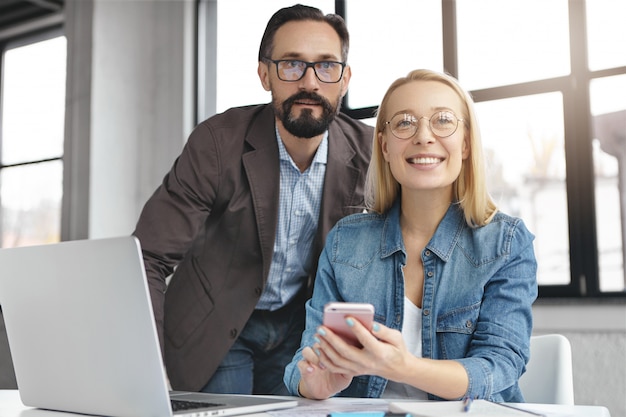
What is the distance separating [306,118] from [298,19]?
11.8 inches

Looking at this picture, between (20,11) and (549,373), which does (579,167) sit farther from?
(20,11)

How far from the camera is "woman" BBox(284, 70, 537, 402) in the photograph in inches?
52.7


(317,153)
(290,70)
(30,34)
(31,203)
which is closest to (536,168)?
(317,153)

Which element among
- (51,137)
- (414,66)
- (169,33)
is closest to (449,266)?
(414,66)

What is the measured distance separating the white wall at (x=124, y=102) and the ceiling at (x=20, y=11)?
0.42m

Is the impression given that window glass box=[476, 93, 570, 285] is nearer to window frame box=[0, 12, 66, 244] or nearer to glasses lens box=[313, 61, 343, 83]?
glasses lens box=[313, 61, 343, 83]

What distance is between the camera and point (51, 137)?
402cm

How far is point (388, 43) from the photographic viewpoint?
3277 millimetres

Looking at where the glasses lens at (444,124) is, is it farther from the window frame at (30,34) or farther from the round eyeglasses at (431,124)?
the window frame at (30,34)

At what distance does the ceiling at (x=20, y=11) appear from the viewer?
4039 millimetres

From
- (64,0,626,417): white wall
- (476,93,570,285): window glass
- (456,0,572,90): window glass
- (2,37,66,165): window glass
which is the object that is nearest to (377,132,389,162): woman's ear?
(476,93,570,285): window glass

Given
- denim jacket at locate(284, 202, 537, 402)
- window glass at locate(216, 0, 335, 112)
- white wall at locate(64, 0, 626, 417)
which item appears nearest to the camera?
denim jacket at locate(284, 202, 537, 402)

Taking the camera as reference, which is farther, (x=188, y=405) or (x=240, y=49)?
(x=240, y=49)

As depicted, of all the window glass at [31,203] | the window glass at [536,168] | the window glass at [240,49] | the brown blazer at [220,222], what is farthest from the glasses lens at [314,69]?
the window glass at [31,203]
